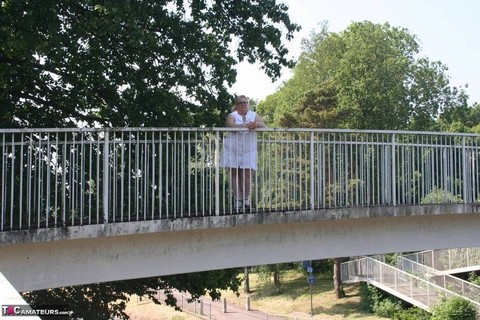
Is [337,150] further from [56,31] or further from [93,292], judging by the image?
[93,292]

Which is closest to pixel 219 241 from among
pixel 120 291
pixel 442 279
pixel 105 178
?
pixel 105 178

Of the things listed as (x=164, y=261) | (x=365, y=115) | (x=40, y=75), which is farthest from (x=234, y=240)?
(x=365, y=115)

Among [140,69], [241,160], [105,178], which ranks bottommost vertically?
[105,178]

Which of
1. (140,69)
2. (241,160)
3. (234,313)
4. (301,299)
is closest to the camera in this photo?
(241,160)

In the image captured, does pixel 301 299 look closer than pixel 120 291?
No

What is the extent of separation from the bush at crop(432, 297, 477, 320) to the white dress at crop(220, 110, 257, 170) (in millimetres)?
17883

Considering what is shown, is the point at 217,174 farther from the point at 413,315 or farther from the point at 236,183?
the point at 413,315

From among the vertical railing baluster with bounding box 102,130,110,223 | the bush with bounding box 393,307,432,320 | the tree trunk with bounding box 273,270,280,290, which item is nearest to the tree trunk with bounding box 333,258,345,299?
the tree trunk with bounding box 273,270,280,290

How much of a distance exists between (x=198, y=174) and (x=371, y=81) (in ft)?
120

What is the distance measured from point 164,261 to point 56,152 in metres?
2.01

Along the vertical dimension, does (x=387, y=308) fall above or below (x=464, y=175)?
below

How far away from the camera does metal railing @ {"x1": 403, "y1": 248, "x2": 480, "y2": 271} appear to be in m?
27.9

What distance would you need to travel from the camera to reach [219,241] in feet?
26.9

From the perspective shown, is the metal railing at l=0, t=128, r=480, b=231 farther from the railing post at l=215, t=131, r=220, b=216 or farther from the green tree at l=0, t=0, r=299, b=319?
the green tree at l=0, t=0, r=299, b=319
